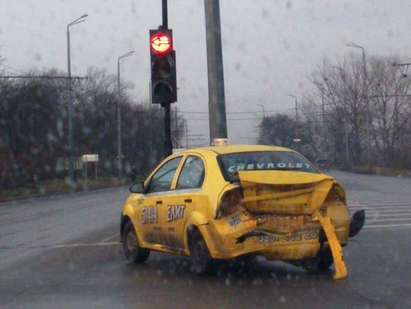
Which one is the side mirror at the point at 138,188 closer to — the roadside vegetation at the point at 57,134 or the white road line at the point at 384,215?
the white road line at the point at 384,215

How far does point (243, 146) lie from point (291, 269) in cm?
173

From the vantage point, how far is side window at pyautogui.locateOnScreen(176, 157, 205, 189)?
32.6ft

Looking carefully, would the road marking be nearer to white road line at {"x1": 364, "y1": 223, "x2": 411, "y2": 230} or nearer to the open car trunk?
white road line at {"x1": 364, "y1": 223, "x2": 411, "y2": 230}

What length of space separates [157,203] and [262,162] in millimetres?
1701

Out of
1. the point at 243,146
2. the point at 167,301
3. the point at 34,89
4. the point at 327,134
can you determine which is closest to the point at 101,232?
the point at 243,146

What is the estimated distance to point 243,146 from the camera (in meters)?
10.5

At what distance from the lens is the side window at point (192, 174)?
9.93 metres

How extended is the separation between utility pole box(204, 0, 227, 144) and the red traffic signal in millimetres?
2921

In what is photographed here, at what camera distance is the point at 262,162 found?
10000mm

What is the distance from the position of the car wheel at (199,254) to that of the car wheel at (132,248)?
1.83 metres

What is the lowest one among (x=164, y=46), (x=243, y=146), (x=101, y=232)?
(x=101, y=232)

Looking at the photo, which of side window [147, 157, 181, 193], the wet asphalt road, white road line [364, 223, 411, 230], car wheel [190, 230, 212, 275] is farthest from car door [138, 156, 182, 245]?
white road line [364, 223, 411, 230]

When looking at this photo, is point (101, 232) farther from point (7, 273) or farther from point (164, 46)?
point (7, 273)

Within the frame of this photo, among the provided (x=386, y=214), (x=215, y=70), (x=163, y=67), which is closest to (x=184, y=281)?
(x=163, y=67)
